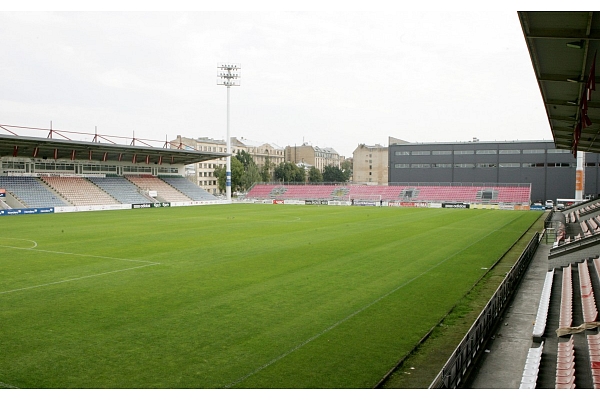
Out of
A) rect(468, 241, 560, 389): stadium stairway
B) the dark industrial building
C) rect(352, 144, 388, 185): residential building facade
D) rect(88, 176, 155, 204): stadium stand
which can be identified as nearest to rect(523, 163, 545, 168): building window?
the dark industrial building

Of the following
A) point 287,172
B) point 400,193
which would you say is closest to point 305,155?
point 287,172

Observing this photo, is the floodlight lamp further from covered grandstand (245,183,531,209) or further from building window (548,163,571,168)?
building window (548,163,571,168)

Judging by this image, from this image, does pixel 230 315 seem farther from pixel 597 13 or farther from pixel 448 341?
pixel 597 13

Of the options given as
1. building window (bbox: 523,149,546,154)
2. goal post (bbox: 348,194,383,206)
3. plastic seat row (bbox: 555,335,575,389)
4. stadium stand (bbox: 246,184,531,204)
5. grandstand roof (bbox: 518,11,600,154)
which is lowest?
plastic seat row (bbox: 555,335,575,389)

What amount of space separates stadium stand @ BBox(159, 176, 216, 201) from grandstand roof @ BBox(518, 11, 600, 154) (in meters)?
53.9

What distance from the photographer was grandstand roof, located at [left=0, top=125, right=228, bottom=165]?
47.0 metres

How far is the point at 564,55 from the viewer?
10570 mm

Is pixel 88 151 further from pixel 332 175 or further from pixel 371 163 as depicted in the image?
pixel 371 163

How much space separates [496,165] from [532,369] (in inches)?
2711

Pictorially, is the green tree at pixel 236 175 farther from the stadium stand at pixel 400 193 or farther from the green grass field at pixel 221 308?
the green grass field at pixel 221 308

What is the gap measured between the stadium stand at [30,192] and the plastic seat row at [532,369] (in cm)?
4725

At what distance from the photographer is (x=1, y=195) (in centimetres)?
4441

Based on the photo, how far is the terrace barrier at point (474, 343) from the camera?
637cm

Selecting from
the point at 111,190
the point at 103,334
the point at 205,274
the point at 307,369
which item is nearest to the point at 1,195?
the point at 111,190
